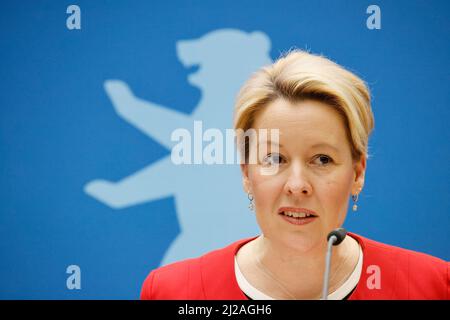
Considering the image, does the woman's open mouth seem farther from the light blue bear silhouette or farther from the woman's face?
the light blue bear silhouette

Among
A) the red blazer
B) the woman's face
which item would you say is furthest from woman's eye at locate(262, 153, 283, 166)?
the red blazer

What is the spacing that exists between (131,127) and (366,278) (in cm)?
115

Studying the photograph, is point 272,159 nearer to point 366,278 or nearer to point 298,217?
point 298,217

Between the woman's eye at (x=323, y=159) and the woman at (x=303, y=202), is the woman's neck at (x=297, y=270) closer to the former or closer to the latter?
the woman at (x=303, y=202)

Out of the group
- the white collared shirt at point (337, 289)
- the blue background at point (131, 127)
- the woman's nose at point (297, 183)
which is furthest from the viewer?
the blue background at point (131, 127)

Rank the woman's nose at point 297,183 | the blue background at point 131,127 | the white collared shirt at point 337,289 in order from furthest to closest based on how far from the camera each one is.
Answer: the blue background at point 131,127
the white collared shirt at point 337,289
the woman's nose at point 297,183

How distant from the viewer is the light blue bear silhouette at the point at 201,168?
2111mm

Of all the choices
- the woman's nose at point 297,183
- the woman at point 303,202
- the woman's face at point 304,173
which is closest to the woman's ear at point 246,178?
the woman at point 303,202

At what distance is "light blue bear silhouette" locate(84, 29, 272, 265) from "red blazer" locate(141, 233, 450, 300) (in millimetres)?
584

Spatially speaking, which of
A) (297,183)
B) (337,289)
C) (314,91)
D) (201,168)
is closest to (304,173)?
(297,183)

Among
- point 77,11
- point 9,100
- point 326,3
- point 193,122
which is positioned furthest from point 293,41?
point 9,100

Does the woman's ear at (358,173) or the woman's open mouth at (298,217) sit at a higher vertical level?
the woman's ear at (358,173)

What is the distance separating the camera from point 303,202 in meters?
1.23

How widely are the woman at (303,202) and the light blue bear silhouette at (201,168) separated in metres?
0.60
